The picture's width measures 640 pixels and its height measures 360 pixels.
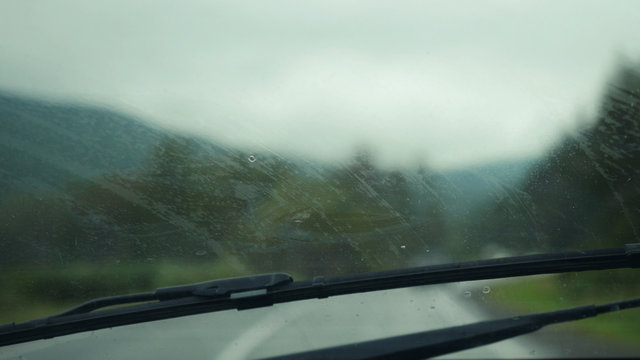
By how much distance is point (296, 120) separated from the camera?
13.6ft

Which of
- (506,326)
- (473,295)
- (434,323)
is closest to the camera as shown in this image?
(506,326)

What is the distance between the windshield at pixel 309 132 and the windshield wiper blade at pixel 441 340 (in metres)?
0.76

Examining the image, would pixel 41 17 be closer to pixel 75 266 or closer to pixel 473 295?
pixel 75 266

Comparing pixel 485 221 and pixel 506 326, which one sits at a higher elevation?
pixel 485 221

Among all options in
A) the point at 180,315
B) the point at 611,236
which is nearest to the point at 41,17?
the point at 180,315

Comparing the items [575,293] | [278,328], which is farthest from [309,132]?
[575,293]

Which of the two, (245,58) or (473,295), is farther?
(245,58)

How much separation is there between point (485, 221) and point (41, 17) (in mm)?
2574

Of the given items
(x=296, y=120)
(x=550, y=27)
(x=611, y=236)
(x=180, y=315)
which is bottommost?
(x=611, y=236)

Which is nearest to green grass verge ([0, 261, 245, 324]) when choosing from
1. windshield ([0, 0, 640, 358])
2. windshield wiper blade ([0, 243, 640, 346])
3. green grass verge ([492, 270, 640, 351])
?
windshield ([0, 0, 640, 358])

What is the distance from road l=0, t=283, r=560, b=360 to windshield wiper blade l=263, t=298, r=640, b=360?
0.15m

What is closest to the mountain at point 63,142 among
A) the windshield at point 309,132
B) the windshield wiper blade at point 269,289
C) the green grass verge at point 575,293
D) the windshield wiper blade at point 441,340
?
the windshield at point 309,132

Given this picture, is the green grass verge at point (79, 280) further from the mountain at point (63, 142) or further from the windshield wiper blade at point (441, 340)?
the windshield wiper blade at point (441, 340)

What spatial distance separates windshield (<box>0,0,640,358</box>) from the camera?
404 centimetres
